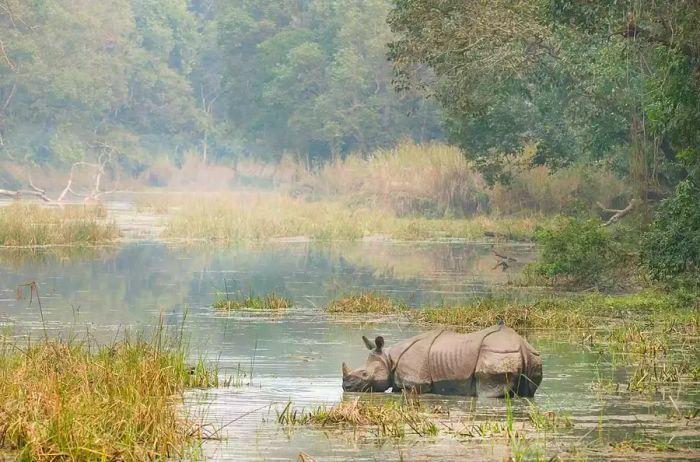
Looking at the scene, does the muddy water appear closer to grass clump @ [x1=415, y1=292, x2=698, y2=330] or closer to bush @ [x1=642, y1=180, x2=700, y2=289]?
grass clump @ [x1=415, y1=292, x2=698, y2=330]

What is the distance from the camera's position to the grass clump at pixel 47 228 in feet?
130

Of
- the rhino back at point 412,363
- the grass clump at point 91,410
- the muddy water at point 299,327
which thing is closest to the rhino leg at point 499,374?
the muddy water at point 299,327

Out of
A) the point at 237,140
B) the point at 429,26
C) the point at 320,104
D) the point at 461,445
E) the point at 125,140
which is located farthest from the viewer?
the point at 237,140

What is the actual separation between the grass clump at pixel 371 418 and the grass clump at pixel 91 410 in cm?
101

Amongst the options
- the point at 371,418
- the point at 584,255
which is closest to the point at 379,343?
the point at 371,418

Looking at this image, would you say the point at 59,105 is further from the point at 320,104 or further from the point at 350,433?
the point at 350,433

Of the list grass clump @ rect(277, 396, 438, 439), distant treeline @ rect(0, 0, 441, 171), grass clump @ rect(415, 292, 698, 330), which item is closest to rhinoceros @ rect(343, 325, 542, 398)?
grass clump @ rect(277, 396, 438, 439)

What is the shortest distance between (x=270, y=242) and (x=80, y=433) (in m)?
34.3

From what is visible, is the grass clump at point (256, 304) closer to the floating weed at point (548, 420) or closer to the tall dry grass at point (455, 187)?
the floating weed at point (548, 420)

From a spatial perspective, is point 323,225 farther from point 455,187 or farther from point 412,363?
point 412,363

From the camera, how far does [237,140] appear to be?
10038cm

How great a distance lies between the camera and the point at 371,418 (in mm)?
12617

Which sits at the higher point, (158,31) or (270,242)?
(158,31)

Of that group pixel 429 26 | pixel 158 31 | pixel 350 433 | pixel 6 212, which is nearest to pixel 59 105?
pixel 158 31
